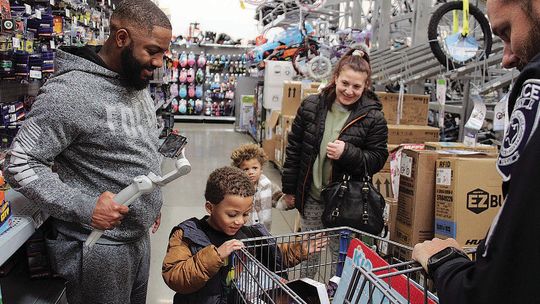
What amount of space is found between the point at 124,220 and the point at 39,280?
43cm

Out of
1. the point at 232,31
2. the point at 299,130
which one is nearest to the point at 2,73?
the point at 299,130

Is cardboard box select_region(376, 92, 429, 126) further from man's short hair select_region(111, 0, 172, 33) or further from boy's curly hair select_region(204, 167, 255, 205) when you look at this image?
man's short hair select_region(111, 0, 172, 33)

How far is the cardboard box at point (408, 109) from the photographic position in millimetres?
3967

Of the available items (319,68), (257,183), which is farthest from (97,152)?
(319,68)

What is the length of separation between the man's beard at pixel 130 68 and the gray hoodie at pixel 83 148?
0.10 feet

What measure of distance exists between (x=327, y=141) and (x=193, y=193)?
11.0 feet

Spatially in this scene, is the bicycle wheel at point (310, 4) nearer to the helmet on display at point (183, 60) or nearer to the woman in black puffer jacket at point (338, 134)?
the helmet on display at point (183, 60)

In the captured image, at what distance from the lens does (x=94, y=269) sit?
1550mm

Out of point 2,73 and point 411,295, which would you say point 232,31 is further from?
point 411,295

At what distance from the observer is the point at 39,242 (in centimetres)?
162

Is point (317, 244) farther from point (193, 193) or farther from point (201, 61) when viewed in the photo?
point (201, 61)

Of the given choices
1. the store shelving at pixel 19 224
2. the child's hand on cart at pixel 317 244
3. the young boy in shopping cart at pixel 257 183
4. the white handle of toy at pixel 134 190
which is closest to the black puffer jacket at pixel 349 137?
the young boy in shopping cart at pixel 257 183

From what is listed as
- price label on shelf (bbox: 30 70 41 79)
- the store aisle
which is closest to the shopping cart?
the store aisle

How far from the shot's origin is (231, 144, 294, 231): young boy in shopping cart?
2.73 m
